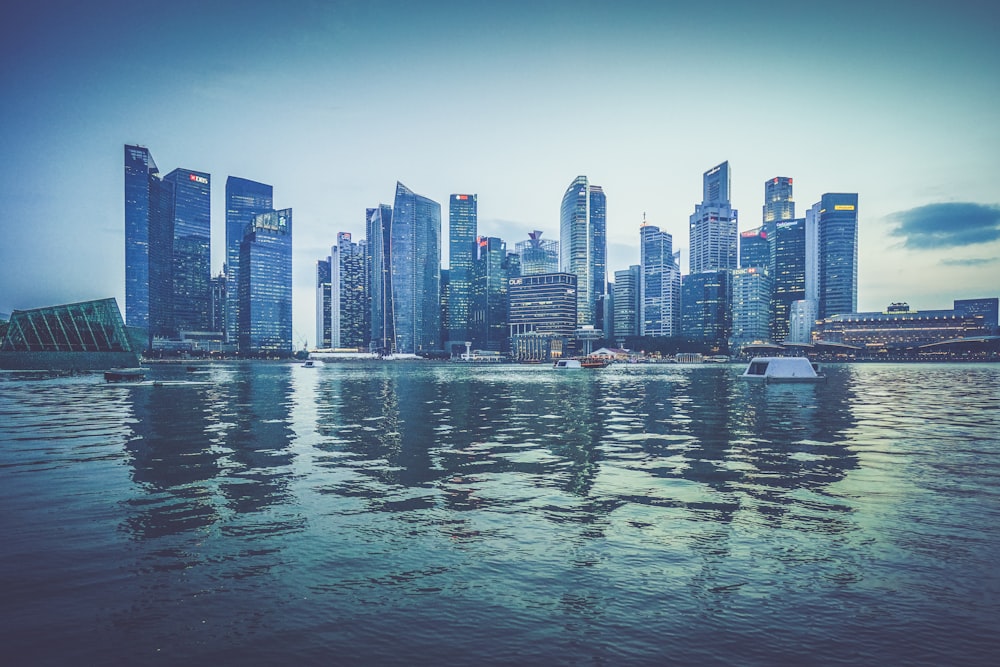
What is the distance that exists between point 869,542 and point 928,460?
16.7 m

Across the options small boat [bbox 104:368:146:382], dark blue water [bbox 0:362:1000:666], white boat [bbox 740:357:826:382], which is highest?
dark blue water [bbox 0:362:1000:666]

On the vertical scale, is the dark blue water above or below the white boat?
above

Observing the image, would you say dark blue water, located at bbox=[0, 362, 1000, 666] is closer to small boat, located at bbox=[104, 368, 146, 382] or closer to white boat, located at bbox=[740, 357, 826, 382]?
white boat, located at bbox=[740, 357, 826, 382]

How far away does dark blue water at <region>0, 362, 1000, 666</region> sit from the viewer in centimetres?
949

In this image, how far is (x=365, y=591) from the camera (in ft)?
38.0

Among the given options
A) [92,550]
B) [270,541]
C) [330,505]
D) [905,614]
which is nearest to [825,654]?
[905,614]

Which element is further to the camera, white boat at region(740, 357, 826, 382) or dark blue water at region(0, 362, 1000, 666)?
white boat at region(740, 357, 826, 382)

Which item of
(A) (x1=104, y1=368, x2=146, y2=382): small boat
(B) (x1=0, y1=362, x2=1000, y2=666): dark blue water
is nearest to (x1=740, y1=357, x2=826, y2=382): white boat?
(B) (x1=0, y1=362, x2=1000, y2=666): dark blue water

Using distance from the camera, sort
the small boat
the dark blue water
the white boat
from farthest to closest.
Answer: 1. the small boat
2. the white boat
3. the dark blue water

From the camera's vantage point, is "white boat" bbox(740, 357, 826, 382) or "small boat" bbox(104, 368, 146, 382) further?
"small boat" bbox(104, 368, 146, 382)

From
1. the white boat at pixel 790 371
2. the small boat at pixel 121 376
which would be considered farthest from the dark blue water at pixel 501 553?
the small boat at pixel 121 376

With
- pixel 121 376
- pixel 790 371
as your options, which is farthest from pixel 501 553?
pixel 121 376

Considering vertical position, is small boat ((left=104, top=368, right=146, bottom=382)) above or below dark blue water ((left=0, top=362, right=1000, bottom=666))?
below

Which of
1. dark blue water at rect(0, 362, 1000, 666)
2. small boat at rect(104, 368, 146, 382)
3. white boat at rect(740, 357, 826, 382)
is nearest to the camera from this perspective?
dark blue water at rect(0, 362, 1000, 666)
